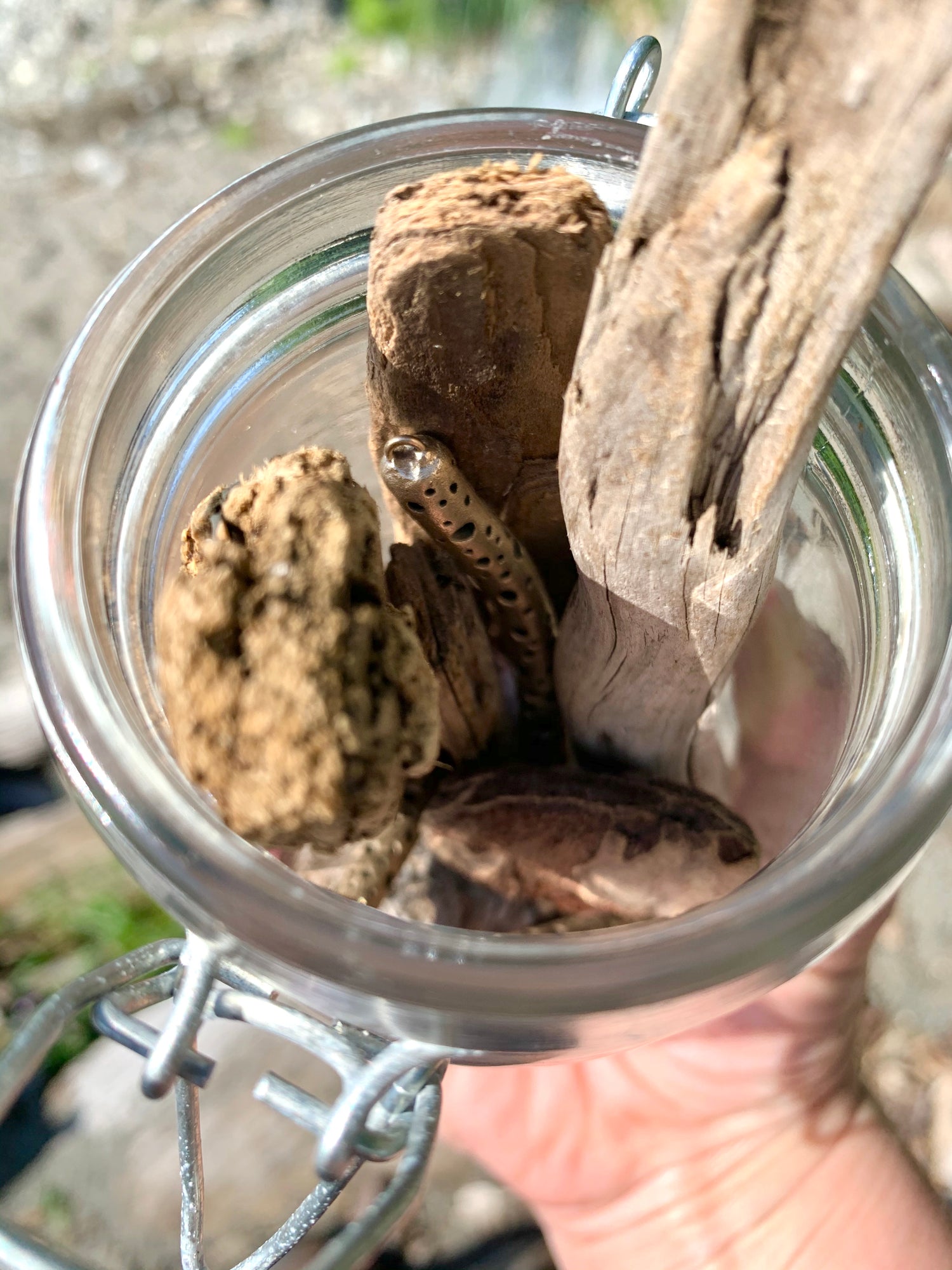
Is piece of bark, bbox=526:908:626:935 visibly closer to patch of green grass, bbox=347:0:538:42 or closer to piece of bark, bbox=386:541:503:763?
piece of bark, bbox=386:541:503:763

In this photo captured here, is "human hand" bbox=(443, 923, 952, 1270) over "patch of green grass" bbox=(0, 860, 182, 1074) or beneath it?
over

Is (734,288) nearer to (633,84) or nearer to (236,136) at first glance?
(633,84)

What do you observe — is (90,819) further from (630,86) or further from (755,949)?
(630,86)

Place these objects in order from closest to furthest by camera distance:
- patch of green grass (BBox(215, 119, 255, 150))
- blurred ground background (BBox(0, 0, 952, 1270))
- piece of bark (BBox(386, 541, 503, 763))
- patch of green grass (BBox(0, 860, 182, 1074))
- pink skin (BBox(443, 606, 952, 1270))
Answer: piece of bark (BBox(386, 541, 503, 763)), pink skin (BBox(443, 606, 952, 1270)), blurred ground background (BBox(0, 0, 952, 1270)), patch of green grass (BBox(0, 860, 182, 1074)), patch of green grass (BBox(215, 119, 255, 150))

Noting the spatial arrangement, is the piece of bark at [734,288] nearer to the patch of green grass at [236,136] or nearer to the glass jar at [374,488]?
the glass jar at [374,488]

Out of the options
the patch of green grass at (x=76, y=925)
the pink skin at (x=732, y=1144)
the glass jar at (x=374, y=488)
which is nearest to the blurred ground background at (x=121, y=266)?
the patch of green grass at (x=76, y=925)

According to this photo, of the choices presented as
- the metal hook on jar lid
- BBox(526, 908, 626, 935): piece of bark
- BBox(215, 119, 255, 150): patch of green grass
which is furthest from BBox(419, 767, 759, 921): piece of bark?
BBox(215, 119, 255, 150): patch of green grass

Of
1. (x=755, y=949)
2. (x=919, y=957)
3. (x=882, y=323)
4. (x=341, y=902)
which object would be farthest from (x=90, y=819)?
(x=919, y=957)
